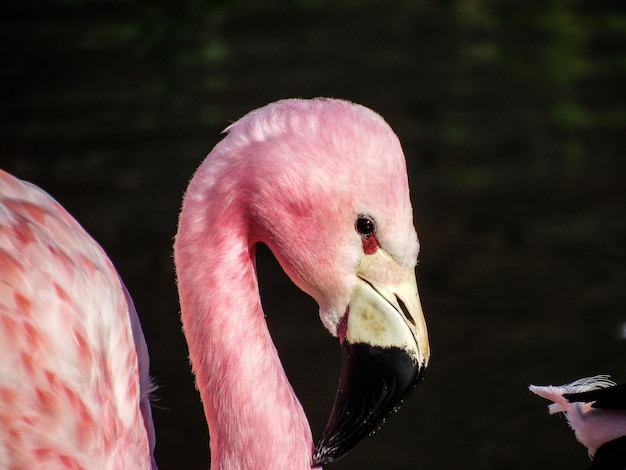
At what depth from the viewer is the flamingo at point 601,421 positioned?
2.81 metres

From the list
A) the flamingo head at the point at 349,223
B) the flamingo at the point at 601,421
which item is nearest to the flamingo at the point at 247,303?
the flamingo head at the point at 349,223

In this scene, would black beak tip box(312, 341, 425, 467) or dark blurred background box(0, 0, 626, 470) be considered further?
dark blurred background box(0, 0, 626, 470)

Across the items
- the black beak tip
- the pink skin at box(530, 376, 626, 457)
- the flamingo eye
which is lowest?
the pink skin at box(530, 376, 626, 457)

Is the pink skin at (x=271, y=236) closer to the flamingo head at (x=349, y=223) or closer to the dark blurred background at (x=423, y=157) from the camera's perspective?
the flamingo head at (x=349, y=223)

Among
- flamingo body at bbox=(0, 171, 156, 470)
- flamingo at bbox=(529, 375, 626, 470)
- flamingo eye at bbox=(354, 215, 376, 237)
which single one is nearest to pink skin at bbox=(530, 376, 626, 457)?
flamingo at bbox=(529, 375, 626, 470)

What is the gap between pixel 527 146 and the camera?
20.5 ft

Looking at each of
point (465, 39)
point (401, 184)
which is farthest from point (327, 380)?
point (465, 39)

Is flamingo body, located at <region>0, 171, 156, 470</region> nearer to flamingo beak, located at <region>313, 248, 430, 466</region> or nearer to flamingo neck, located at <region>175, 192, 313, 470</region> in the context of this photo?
flamingo neck, located at <region>175, 192, 313, 470</region>

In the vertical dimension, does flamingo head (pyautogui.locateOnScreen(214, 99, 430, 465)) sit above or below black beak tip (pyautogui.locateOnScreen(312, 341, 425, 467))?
above

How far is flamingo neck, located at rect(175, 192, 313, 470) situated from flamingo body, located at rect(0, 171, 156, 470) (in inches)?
10.8

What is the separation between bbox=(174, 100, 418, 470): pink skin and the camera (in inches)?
95.8

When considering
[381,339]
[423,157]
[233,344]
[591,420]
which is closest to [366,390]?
[381,339]

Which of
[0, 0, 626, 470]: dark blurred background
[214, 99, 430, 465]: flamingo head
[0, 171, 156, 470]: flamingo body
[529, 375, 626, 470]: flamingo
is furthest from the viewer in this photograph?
[0, 0, 626, 470]: dark blurred background

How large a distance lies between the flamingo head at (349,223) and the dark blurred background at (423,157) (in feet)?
4.72
